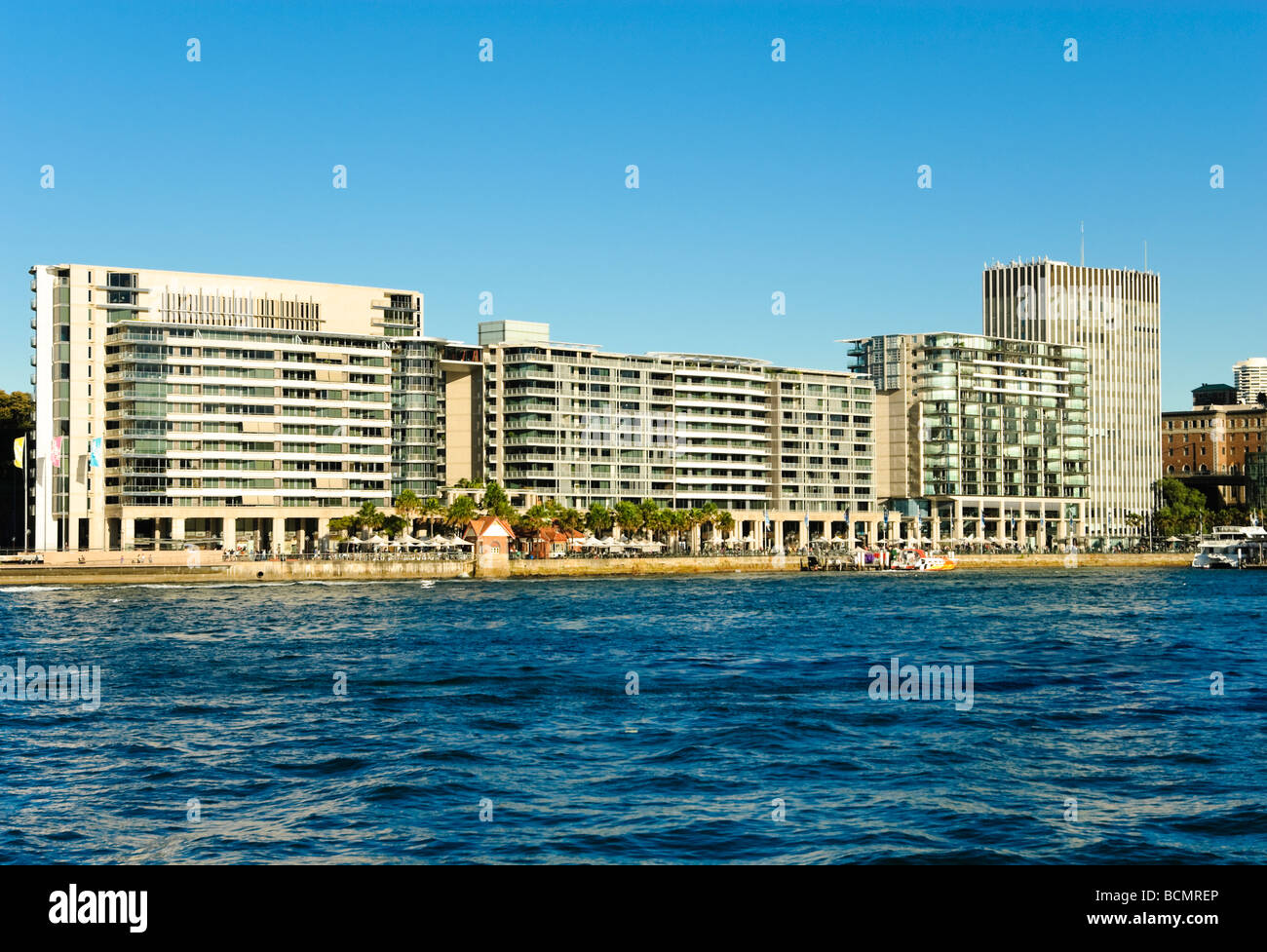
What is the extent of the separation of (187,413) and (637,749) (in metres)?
154

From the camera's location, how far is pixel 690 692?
138 feet

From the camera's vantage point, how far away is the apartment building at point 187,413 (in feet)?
561

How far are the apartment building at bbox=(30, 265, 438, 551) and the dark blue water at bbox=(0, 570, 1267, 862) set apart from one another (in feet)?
353

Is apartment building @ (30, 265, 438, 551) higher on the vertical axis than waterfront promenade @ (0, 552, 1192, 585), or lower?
higher

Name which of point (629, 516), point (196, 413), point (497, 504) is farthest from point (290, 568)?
point (629, 516)

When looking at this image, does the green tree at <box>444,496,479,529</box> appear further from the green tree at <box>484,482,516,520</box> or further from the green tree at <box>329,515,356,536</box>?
the green tree at <box>329,515,356,536</box>

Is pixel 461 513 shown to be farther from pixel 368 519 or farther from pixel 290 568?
pixel 290 568

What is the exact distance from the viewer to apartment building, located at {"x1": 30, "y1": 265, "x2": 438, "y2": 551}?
171m

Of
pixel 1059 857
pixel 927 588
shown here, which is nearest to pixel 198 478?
pixel 927 588

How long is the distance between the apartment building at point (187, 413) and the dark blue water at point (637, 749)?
107584mm

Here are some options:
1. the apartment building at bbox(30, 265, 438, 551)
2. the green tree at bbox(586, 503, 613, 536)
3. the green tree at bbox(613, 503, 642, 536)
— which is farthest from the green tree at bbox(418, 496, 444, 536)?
the green tree at bbox(613, 503, 642, 536)

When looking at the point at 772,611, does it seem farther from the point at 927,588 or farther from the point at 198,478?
the point at 198,478

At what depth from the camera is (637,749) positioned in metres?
31.1
